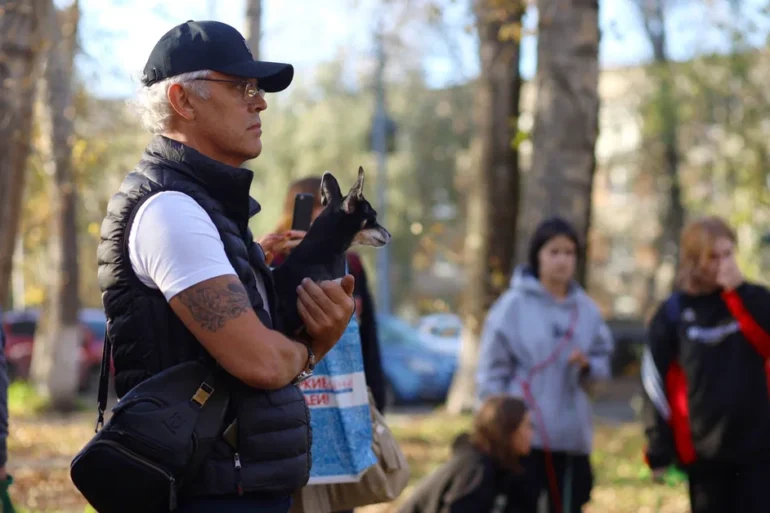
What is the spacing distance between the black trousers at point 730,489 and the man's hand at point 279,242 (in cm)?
257

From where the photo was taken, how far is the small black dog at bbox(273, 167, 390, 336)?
3.07 metres

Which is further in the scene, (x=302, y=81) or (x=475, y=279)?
(x=302, y=81)

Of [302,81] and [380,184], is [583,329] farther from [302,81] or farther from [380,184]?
[302,81]

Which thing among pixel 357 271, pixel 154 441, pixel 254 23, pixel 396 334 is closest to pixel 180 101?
pixel 154 441

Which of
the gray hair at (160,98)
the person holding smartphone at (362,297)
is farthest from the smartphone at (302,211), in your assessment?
the gray hair at (160,98)

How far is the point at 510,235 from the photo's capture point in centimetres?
1516

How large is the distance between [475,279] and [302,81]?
90.4 feet

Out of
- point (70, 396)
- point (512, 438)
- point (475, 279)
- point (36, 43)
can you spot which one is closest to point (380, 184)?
point (70, 396)

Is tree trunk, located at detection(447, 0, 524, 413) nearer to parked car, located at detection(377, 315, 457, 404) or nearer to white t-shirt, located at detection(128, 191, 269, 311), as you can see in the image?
parked car, located at detection(377, 315, 457, 404)

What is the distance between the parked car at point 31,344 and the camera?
26.3m

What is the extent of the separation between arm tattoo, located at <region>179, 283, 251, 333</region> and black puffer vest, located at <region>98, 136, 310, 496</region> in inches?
4.0

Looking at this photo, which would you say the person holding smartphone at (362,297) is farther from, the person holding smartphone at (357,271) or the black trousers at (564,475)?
the black trousers at (564,475)

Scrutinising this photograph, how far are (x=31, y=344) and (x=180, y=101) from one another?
26034 mm

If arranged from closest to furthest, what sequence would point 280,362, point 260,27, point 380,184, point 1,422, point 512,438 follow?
point 280,362 < point 1,422 < point 512,438 < point 260,27 < point 380,184
